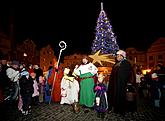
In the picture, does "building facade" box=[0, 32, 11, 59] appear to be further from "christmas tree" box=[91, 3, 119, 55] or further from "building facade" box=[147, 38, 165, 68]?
"building facade" box=[147, 38, 165, 68]

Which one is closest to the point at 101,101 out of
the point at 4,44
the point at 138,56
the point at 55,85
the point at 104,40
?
the point at 55,85

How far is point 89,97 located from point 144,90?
6.10 metres

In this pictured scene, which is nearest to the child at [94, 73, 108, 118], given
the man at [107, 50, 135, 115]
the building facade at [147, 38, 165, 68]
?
the man at [107, 50, 135, 115]

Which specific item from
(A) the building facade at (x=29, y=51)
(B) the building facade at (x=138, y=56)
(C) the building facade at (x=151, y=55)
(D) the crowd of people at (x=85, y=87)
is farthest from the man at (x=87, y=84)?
(B) the building facade at (x=138, y=56)

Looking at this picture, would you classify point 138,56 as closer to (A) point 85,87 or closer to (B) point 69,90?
(B) point 69,90

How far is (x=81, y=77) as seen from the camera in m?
8.77

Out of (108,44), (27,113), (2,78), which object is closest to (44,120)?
(27,113)

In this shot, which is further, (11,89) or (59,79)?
(59,79)

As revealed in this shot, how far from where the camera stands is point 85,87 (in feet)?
28.1

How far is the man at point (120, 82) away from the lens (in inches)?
257

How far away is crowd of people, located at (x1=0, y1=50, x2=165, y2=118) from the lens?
21.6ft

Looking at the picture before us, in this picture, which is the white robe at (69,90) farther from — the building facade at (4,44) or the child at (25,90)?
the building facade at (4,44)

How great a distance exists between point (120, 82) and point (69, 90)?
3.41 m

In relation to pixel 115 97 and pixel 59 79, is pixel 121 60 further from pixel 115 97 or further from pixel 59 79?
pixel 59 79
